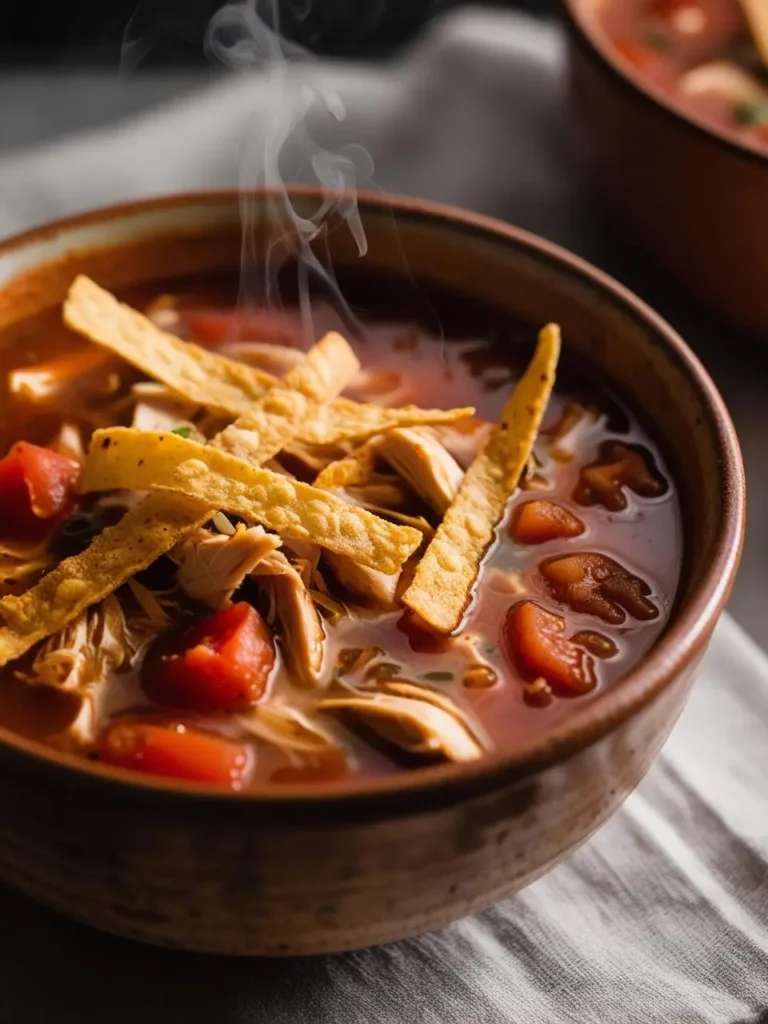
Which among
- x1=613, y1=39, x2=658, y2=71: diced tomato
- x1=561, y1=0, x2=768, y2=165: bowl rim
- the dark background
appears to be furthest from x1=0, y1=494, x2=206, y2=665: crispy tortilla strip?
the dark background

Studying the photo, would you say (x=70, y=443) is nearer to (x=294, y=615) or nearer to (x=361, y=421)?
(x=361, y=421)

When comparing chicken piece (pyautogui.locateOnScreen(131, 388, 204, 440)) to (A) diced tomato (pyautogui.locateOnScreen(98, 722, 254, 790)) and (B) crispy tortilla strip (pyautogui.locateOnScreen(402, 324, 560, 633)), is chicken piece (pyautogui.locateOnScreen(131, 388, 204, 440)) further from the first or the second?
(A) diced tomato (pyautogui.locateOnScreen(98, 722, 254, 790))

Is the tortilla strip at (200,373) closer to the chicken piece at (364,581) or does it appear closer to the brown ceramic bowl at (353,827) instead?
the chicken piece at (364,581)

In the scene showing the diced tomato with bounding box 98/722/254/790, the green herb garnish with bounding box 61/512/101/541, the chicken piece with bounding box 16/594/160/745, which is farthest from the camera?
the green herb garnish with bounding box 61/512/101/541

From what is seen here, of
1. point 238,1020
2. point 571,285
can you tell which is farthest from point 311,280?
point 238,1020

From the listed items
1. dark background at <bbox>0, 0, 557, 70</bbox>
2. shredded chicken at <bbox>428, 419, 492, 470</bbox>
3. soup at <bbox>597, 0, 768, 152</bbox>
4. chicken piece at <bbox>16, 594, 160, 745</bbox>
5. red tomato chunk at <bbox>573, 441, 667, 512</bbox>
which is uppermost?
soup at <bbox>597, 0, 768, 152</bbox>

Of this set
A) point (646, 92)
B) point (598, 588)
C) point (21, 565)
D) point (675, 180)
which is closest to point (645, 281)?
point (675, 180)

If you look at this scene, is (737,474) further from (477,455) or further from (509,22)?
(509,22)

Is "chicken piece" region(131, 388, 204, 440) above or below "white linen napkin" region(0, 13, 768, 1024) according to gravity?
above
